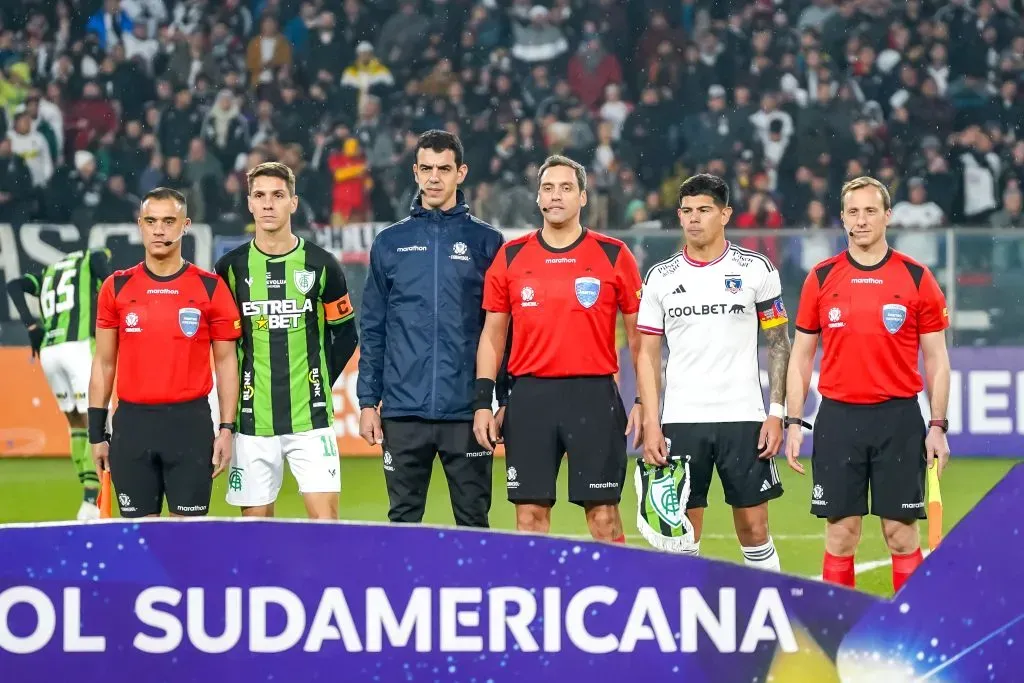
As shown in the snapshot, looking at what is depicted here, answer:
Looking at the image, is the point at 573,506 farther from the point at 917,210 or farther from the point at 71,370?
the point at 917,210

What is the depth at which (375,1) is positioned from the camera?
1752 centimetres

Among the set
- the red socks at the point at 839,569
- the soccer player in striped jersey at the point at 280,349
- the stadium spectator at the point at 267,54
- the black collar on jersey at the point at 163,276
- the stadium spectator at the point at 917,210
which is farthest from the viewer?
the stadium spectator at the point at 267,54

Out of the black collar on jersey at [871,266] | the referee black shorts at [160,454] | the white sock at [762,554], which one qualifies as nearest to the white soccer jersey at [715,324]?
the black collar on jersey at [871,266]

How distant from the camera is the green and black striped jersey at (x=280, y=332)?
607cm

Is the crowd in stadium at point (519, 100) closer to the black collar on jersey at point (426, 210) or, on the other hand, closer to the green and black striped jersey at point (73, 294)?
the green and black striped jersey at point (73, 294)

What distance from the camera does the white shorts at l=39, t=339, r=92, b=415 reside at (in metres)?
9.13

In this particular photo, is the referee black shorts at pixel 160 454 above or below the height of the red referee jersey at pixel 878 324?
below

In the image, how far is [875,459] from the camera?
5801 millimetres

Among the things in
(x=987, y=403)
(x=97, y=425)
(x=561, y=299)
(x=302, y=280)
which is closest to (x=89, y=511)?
(x=97, y=425)

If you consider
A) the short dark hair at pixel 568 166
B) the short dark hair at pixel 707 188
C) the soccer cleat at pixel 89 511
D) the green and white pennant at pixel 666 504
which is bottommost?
the soccer cleat at pixel 89 511

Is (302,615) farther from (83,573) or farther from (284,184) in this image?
(284,184)

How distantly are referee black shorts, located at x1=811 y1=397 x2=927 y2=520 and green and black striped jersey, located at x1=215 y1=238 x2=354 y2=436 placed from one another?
2068mm

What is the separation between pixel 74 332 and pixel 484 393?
4.31 m

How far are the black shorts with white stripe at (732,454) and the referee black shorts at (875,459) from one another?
24 centimetres
